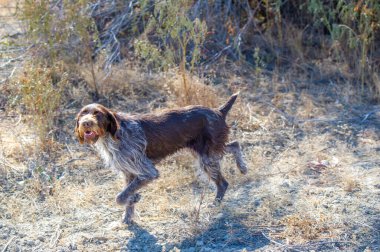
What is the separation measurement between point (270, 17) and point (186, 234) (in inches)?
207

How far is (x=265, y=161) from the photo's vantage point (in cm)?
689

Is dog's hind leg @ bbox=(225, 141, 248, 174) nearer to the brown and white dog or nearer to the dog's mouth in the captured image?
the brown and white dog

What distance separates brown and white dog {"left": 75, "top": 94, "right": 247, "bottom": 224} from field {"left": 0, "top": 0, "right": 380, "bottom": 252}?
23 cm

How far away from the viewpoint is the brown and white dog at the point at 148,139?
5590mm

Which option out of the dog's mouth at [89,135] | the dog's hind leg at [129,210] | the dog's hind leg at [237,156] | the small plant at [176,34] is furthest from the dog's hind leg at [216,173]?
the small plant at [176,34]

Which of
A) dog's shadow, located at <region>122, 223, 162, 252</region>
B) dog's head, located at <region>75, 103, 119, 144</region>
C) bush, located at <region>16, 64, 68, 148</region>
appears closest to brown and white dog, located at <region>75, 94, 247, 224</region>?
dog's head, located at <region>75, 103, 119, 144</region>

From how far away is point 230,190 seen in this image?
6344mm

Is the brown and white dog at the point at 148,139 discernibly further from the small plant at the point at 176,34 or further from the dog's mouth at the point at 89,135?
the small plant at the point at 176,34

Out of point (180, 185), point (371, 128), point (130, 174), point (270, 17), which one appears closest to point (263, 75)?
point (270, 17)

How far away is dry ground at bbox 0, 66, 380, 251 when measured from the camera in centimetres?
547

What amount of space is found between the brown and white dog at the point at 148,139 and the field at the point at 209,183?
23 cm

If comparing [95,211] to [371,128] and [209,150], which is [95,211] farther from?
[371,128]

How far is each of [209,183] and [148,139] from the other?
32.7 inches

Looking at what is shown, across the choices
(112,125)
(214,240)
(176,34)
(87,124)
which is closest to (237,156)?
(214,240)
